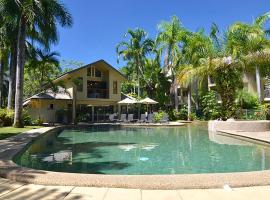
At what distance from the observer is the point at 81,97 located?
32.2 metres

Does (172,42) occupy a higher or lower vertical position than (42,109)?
higher

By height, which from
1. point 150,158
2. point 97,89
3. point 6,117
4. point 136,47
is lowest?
point 150,158

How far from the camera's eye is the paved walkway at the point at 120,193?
4.98 meters

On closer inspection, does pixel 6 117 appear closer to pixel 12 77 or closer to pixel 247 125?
pixel 12 77

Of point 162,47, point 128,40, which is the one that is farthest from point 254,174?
point 128,40

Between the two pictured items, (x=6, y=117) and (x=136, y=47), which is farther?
(x=136, y=47)

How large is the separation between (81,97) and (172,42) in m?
11.7

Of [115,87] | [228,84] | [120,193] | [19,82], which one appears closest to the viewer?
[120,193]

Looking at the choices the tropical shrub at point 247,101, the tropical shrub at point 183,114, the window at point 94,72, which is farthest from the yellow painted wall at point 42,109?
the tropical shrub at point 247,101

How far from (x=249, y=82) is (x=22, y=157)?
29751 millimetres

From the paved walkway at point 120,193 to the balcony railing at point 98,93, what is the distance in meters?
27.7

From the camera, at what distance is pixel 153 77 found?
37969 millimetres

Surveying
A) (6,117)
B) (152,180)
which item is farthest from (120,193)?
(6,117)

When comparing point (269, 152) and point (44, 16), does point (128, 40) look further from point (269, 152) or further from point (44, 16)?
point (269, 152)
